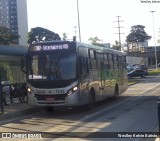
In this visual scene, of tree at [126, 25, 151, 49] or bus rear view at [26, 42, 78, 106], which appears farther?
tree at [126, 25, 151, 49]

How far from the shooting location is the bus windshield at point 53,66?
16719mm

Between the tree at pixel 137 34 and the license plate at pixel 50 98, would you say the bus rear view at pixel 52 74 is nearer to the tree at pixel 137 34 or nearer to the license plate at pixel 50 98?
the license plate at pixel 50 98

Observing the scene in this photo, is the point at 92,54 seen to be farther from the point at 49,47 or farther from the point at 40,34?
the point at 40,34

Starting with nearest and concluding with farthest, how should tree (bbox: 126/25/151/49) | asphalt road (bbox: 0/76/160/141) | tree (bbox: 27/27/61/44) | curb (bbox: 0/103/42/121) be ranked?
asphalt road (bbox: 0/76/160/141), curb (bbox: 0/103/42/121), tree (bbox: 27/27/61/44), tree (bbox: 126/25/151/49)

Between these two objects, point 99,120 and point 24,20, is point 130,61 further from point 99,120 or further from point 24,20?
point 99,120

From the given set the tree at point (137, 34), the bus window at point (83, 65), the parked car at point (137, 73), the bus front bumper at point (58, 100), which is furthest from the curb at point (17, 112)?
the tree at point (137, 34)

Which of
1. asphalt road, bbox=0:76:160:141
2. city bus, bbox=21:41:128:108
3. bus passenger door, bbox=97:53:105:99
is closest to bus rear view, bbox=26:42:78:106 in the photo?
city bus, bbox=21:41:128:108

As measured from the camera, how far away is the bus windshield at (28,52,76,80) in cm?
1672

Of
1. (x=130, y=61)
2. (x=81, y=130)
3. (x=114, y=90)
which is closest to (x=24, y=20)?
(x=130, y=61)

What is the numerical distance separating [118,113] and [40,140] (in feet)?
20.0

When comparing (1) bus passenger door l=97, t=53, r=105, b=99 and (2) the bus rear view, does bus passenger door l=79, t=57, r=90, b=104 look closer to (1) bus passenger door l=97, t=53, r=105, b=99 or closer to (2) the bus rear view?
(2) the bus rear view

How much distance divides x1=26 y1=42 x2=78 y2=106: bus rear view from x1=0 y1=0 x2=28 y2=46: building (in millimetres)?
116289

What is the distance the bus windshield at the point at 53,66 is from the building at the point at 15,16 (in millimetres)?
116337


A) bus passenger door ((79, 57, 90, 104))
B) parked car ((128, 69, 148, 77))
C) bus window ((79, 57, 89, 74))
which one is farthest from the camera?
parked car ((128, 69, 148, 77))
